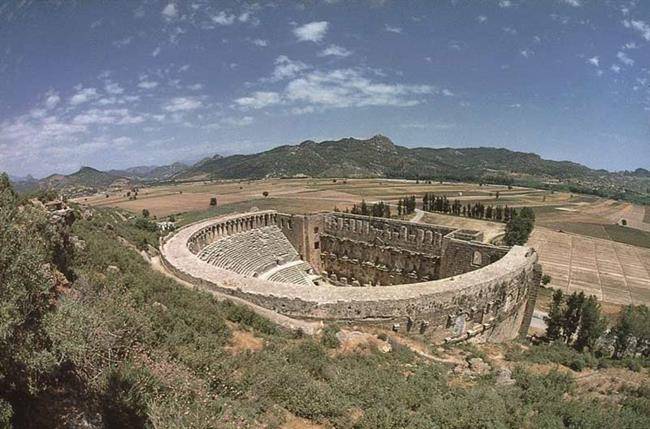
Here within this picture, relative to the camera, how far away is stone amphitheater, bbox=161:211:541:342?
20031 millimetres

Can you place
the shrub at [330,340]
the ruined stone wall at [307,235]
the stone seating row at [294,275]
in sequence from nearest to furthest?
1. the shrub at [330,340]
2. the stone seating row at [294,275]
3. the ruined stone wall at [307,235]

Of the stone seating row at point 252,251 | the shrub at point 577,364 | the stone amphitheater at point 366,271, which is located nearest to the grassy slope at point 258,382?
the stone amphitheater at point 366,271

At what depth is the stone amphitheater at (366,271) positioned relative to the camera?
65.7ft

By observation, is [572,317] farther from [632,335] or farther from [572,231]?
[572,231]

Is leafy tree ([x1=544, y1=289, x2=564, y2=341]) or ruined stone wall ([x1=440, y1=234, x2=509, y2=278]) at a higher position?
ruined stone wall ([x1=440, y1=234, x2=509, y2=278])

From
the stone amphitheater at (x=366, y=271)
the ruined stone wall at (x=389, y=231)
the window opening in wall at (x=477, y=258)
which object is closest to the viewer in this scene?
the stone amphitheater at (x=366, y=271)

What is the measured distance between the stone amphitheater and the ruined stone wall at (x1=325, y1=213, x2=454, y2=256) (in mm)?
99

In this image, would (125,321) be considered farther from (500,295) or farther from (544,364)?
(500,295)

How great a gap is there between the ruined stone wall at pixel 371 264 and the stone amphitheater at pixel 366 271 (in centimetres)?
10

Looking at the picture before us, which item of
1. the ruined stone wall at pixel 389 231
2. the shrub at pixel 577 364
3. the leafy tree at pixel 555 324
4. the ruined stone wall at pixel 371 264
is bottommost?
the leafy tree at pixel 555 324

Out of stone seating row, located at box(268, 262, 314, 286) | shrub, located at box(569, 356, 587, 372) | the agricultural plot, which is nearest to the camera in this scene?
shrub, located at box(569, 356, 587, 372)

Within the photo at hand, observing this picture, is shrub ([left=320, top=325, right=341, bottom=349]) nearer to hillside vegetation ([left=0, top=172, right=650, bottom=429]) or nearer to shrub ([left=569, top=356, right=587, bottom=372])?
hillside vegetation ([left=0, top=172, right=650, bottom=429])

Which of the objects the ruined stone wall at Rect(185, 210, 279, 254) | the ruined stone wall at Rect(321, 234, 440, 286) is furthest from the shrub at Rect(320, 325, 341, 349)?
the ruined stone wall at Rect(321, 234, 440, 286)

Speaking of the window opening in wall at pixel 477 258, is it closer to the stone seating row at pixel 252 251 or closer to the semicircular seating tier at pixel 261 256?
the semicircular seating tier at pixel 261 256
